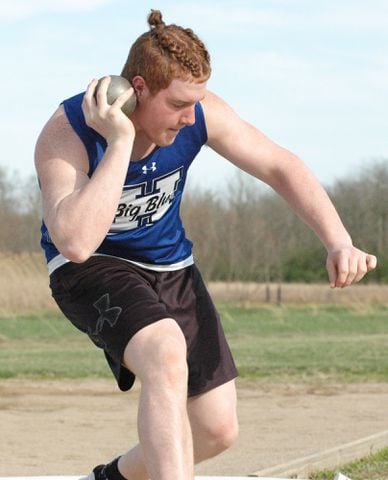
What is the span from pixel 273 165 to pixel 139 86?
805 millimetres

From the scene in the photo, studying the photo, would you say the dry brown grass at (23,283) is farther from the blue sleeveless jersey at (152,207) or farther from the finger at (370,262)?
the finger at (370,262)

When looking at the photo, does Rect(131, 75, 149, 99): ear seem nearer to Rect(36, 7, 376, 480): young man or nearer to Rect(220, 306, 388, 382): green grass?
Rect(36, 7, 376, 480): young man

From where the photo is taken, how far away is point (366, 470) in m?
6.61

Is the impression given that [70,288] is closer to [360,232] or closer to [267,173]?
[267,173]

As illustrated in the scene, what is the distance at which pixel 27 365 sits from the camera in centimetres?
1448

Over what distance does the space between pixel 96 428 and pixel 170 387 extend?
5249 mm

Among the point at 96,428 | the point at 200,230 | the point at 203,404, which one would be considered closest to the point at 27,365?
the point at 96,428

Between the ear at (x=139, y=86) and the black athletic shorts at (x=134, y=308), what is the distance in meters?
0.72

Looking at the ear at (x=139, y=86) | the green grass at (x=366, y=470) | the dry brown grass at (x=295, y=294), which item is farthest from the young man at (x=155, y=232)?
the dry brown grass at (x=295, y=294)

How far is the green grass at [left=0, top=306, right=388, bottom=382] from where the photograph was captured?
13.8 m

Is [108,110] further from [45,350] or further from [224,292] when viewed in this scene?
[224,292]

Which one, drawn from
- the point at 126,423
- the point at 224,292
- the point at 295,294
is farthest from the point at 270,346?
the point at 295,294

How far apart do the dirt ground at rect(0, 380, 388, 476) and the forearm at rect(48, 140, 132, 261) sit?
10.0 feet

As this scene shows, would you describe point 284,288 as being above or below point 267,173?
below
